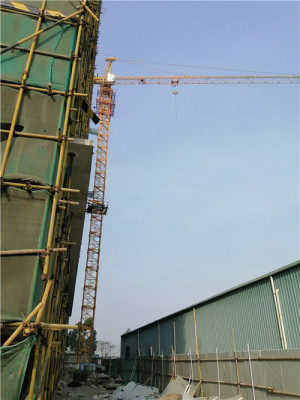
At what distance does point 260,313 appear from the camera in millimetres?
11273

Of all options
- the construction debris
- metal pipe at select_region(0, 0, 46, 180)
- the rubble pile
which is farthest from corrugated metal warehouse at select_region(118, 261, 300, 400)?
metal pipe at select_region(0, 0, 46, 180)

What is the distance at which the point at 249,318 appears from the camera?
11.9 meters

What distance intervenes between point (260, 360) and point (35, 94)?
10.2 metres

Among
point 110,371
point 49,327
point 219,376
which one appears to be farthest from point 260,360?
point 110,371

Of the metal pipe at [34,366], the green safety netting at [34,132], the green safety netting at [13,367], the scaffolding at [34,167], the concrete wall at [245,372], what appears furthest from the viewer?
the concrete wall at [245,372]

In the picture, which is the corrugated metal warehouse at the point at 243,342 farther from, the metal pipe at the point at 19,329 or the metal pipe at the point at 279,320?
the metal pipe at the point at 19,329

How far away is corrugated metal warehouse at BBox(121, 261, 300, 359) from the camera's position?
9828mm

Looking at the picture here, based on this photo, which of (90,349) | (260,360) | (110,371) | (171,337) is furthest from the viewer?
(90,349)

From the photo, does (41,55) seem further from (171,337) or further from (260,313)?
(171,337)

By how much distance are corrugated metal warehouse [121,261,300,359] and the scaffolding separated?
6.81 metres

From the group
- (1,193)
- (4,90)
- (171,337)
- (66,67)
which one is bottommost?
(171,337)

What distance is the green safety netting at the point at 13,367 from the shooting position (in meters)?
5.09

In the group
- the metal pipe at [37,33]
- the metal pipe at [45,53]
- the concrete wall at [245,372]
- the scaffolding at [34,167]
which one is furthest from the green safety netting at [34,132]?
the concrete wall at [245,372]

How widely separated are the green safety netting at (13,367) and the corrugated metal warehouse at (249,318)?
760cm
